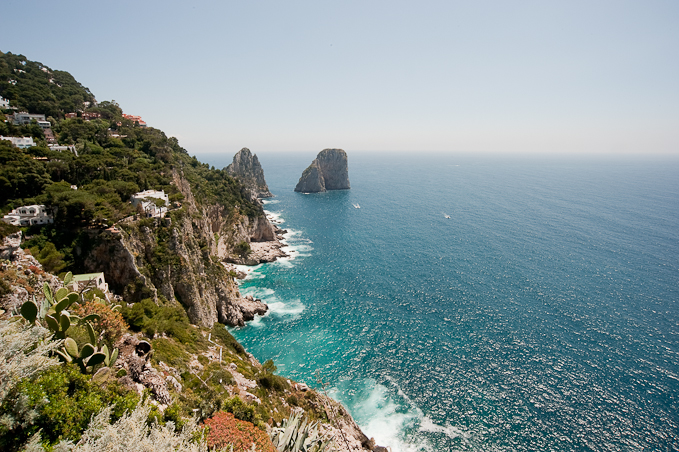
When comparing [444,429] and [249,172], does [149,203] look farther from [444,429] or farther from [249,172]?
[249,172]

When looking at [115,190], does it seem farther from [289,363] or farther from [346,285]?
[346,285]

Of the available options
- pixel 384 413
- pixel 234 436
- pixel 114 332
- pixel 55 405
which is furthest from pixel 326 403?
pixel 55 405

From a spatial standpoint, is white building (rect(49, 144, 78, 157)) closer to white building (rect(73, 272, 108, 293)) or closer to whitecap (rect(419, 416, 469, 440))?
white building (rect(73, 272, 108, 293))

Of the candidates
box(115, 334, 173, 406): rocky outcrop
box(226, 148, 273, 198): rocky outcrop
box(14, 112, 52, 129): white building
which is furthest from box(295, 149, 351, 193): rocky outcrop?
box(115, 334, 173, 406): rocky outcrop

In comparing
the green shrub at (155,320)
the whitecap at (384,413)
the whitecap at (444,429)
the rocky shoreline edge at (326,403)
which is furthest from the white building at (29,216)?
the whitecap at (444,429)

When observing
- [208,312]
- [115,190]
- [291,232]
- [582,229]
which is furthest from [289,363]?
[582,229]

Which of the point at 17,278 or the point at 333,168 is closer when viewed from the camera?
the point at 17,278

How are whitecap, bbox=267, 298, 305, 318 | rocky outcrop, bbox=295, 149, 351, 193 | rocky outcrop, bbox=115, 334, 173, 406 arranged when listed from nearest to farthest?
rocky outcrop, bbox=115, 334, 173, 406
whitecap, bbox=267, 298, 305, 318
rocky outcrop, bbox=295, 149, 351, 193
